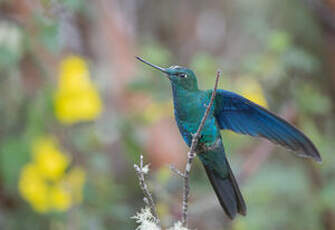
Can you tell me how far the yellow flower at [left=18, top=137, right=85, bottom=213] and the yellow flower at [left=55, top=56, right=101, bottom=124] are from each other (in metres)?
0.22

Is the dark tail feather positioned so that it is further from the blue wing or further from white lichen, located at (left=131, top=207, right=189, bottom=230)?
white lichen, located at (left=131, top=207, right=189, bottom=230)

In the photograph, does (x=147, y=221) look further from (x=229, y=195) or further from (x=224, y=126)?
(x=224, y=126)

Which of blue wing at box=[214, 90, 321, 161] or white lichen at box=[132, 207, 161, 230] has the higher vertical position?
blue wing at box=[214, 90, 321, 161]

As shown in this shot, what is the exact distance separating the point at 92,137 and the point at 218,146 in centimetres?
147

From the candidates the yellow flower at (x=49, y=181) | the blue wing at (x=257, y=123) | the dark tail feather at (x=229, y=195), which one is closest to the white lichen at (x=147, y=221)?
the dark tail feather at (x=229, y=195)

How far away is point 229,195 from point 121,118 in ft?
6.26

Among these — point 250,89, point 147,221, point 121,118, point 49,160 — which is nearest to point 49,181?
point 49,160

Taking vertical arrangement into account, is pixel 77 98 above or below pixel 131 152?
above

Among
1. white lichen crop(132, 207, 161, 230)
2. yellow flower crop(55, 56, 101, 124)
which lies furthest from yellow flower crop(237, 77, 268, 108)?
white lichen crop(132, 207, 161, 230)

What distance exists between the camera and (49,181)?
3.29 meters

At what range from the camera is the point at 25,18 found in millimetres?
3254

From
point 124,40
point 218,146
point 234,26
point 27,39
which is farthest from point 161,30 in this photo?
point 218,146

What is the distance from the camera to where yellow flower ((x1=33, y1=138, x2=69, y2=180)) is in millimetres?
3204

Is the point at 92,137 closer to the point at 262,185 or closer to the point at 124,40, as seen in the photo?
the point at 262,185
